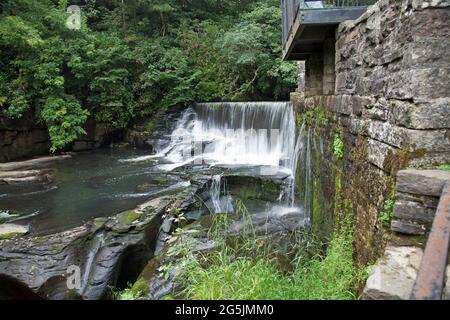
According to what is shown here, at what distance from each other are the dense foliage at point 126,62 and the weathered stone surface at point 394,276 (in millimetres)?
11450

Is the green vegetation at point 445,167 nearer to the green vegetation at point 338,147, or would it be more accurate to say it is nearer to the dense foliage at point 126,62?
the green vegetation at point 338,147

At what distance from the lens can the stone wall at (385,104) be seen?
222 centimetres

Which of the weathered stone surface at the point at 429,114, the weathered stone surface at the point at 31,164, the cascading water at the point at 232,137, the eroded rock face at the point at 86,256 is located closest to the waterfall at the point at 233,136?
the cascading water at the point at 232,137

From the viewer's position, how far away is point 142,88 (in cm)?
1421

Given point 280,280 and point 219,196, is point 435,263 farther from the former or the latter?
point 219,196

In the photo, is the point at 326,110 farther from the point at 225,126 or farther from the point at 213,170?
the point at 225,126

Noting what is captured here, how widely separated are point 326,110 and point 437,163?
2820mm

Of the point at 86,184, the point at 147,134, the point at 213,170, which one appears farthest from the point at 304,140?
the point at 147,134

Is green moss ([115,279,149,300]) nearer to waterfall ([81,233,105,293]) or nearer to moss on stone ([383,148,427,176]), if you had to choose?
waterfall ([81,233,105,293])

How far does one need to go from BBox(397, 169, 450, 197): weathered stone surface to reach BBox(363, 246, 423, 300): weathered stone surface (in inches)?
14.2

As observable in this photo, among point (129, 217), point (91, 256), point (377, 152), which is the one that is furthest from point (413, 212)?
point (129, 217)

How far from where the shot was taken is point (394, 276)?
1.70 meters

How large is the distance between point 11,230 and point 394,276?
6.10 m

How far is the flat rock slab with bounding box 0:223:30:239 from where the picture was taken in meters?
5.54
